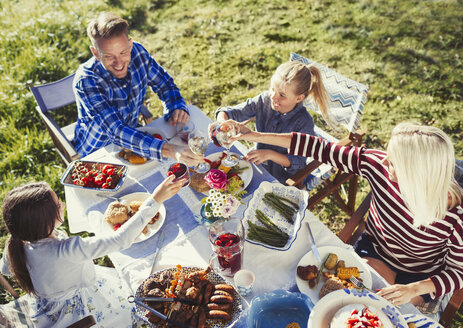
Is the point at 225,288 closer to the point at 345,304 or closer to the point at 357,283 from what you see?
the point at 345,304

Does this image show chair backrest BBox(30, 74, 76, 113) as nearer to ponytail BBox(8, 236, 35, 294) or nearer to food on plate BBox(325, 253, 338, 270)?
ponytail BBox(8, 236, 35, 294)

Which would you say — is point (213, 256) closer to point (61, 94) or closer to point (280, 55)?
point (61, 94)

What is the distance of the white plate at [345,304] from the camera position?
1566 mm

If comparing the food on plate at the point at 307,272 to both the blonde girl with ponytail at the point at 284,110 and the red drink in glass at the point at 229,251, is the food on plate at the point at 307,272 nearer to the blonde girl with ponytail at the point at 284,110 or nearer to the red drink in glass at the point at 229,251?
the red drink in glass at the point at 229,251

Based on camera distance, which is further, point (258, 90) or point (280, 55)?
point (280, 55)

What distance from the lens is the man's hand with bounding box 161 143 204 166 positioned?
257cm

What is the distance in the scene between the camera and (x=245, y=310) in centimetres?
188

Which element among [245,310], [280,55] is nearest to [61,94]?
[245,310]

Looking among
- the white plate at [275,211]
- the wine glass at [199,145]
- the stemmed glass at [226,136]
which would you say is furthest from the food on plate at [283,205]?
the wine glass at [199,145]

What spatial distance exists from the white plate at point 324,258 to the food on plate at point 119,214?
0.98 m

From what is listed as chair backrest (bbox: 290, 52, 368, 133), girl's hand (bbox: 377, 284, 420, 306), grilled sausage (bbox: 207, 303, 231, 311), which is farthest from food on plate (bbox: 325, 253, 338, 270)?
chair backrest (bbox: 290, 52, 368, 133)

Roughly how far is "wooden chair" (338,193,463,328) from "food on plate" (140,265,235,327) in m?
0.95

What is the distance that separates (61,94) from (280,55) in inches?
142

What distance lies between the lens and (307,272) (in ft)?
6.40
